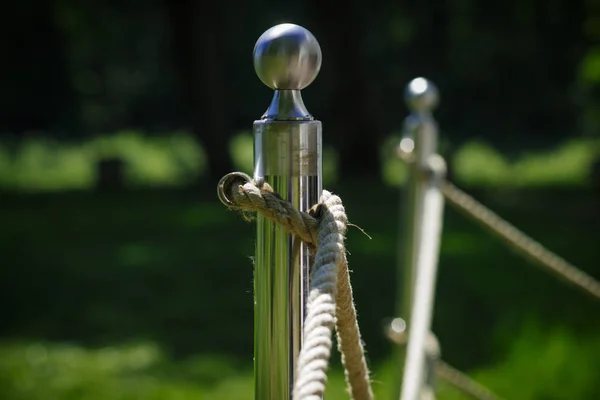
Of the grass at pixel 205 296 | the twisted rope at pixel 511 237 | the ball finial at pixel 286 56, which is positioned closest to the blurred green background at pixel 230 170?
the grass at pixel 205 296

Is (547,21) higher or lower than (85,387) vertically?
higher

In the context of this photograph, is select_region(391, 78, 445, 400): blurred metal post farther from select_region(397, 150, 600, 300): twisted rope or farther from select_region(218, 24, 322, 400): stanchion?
select_region(218, 24, 322, 400): stanchion

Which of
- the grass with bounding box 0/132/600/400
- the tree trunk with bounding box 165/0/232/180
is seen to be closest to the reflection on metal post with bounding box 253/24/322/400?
the grass with bounding box 0/132/600/400

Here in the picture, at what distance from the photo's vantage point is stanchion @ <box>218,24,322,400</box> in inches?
47.2

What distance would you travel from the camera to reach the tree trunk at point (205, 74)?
12594 millimetres

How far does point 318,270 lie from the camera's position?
1.16 meters

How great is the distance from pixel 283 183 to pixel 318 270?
121 mm

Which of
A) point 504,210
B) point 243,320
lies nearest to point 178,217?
point 504,210

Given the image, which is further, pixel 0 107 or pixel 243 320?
pixel 0 107

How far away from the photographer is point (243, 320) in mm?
6109

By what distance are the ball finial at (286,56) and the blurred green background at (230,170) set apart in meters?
0.20

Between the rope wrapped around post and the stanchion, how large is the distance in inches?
0.8

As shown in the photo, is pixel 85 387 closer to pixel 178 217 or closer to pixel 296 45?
pixel 296 45

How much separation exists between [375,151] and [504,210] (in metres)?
3.78
